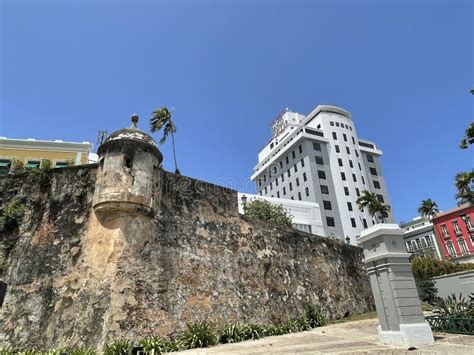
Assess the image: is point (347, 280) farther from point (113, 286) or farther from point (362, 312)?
point (113, 286)

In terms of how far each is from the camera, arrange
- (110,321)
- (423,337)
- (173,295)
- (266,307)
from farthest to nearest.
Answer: (266,307) < (173,295) < (110,321) < (423,337)

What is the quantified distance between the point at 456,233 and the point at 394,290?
49.3m

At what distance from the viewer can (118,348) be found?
8000 mm

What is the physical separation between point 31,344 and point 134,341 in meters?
2.92

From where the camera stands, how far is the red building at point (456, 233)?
149 ft

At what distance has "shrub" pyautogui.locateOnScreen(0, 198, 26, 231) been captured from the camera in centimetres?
1068

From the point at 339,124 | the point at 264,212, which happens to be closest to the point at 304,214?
the point at 264,212

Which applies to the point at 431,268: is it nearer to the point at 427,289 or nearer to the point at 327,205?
the point at 427,289

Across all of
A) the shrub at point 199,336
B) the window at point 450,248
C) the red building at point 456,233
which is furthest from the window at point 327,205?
the shrub at point 199,336

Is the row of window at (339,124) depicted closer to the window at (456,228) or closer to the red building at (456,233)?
the red building at (456,233)

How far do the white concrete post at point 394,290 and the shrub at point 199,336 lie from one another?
16.2ft

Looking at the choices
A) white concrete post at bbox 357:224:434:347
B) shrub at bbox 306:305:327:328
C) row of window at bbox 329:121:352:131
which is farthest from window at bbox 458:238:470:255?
white concrete post at bbox 357:224:434:347

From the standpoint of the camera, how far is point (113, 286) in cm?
912

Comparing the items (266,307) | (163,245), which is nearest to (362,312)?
(266,307)
